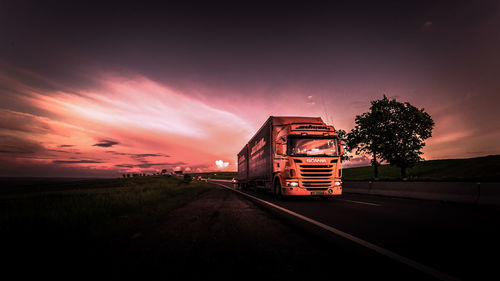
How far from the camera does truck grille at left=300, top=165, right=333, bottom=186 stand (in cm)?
1134

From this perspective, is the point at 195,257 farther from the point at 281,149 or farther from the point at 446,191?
the point at 446,191

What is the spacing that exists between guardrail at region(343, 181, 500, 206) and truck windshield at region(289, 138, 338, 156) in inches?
207

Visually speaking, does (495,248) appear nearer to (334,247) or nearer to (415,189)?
→ (334,247)

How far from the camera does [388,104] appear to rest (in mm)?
33219

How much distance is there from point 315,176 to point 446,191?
630 centimetres

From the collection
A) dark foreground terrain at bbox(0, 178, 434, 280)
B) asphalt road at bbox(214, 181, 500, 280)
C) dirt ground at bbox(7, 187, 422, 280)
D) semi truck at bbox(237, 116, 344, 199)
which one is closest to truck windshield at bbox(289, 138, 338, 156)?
semi truck at bbox(237, 116, 344, 199)

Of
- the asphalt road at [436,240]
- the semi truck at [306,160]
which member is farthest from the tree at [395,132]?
the asphalt road at [436,240]

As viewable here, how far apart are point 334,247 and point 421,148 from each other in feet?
109

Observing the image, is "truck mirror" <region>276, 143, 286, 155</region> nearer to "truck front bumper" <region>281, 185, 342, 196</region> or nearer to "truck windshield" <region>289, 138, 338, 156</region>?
"truck windshield" <region>289, 138, 338, 156</region>

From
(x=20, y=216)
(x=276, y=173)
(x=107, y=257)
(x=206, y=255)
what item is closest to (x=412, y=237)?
(x=206, y=255)

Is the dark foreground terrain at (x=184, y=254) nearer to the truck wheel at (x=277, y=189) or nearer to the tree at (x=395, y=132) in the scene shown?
the truck wheel at (x=277, y=189)

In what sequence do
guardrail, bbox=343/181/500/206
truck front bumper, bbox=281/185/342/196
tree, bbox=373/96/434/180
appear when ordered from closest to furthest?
guardrail, bbox=343/181/500/206
truck front bumper, bbox=281/185/342/196
tree, bbox=373/96/434/180

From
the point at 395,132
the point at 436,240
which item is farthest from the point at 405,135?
the point at 436,240

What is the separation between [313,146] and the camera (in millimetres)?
11859
